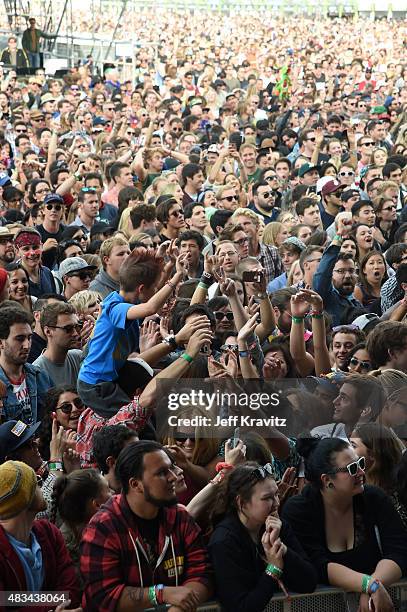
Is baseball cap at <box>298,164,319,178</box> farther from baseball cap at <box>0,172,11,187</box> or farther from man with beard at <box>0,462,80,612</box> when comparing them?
man with beard at <box>0,462,80,612</box>

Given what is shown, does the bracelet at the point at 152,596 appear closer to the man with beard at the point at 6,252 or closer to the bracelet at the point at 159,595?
the bracelet at the point at 159,595

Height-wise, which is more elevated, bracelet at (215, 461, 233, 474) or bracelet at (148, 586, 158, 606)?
bracelet at (215, 461, 233, 474)

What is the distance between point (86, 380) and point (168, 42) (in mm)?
31439

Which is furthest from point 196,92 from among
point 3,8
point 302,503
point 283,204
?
point 302,503

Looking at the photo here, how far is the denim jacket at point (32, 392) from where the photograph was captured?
6.32 metres

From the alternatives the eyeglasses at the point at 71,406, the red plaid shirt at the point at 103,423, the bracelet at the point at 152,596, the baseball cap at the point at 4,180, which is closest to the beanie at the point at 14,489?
the bracelet at the point at 152,596

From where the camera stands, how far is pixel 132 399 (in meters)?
5.88

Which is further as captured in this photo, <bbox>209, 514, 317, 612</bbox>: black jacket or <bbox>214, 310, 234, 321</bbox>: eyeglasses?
<bbox>214, 310, 234, 321</bbox>: eyeglasses

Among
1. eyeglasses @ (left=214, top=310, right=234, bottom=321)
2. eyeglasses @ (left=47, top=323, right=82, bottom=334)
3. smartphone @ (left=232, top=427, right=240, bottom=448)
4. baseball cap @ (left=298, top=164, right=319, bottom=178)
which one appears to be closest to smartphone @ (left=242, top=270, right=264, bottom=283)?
eyeglasses @ (left=214, top=310, right=234, bottom=321)

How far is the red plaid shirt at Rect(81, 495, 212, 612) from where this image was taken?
444 cm

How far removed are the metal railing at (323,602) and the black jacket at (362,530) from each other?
0.10 meters

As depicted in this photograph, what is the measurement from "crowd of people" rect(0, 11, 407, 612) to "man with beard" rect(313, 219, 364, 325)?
1 centimetres

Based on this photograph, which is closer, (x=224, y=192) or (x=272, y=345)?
(x=272, y=345)

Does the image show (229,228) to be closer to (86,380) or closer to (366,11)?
(86,380)
